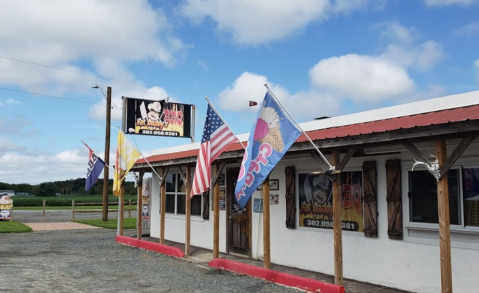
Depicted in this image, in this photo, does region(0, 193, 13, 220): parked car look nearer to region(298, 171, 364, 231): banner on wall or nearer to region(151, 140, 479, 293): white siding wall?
region(151, 140, 479, 293): white siding wall

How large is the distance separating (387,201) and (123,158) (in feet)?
27.3

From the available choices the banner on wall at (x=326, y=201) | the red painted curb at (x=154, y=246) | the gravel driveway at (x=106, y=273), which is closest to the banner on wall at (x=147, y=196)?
the red painted curb at (x=154, y=246)

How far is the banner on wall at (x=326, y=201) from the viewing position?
340 inches

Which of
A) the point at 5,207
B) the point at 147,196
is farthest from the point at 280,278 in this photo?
the point at 5,207

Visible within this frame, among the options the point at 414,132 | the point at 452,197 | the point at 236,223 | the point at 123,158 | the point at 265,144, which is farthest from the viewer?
the point at 123,158

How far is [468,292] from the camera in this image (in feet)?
21.9

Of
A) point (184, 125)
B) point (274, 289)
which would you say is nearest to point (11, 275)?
point (274, 289)

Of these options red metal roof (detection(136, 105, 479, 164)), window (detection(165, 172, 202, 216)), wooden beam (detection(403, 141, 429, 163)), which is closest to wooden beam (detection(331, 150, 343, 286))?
red metal roof (detection(136, 105, 479, 164))

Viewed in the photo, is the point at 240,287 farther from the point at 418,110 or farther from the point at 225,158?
the point at 418,110

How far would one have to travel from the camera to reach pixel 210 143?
917 cm

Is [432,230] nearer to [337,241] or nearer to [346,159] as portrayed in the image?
[337,241]

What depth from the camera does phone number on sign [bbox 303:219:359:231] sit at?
8647mm

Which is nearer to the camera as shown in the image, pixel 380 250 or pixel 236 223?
pixel 380 250

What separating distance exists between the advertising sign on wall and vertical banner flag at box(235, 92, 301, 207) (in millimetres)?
12740
